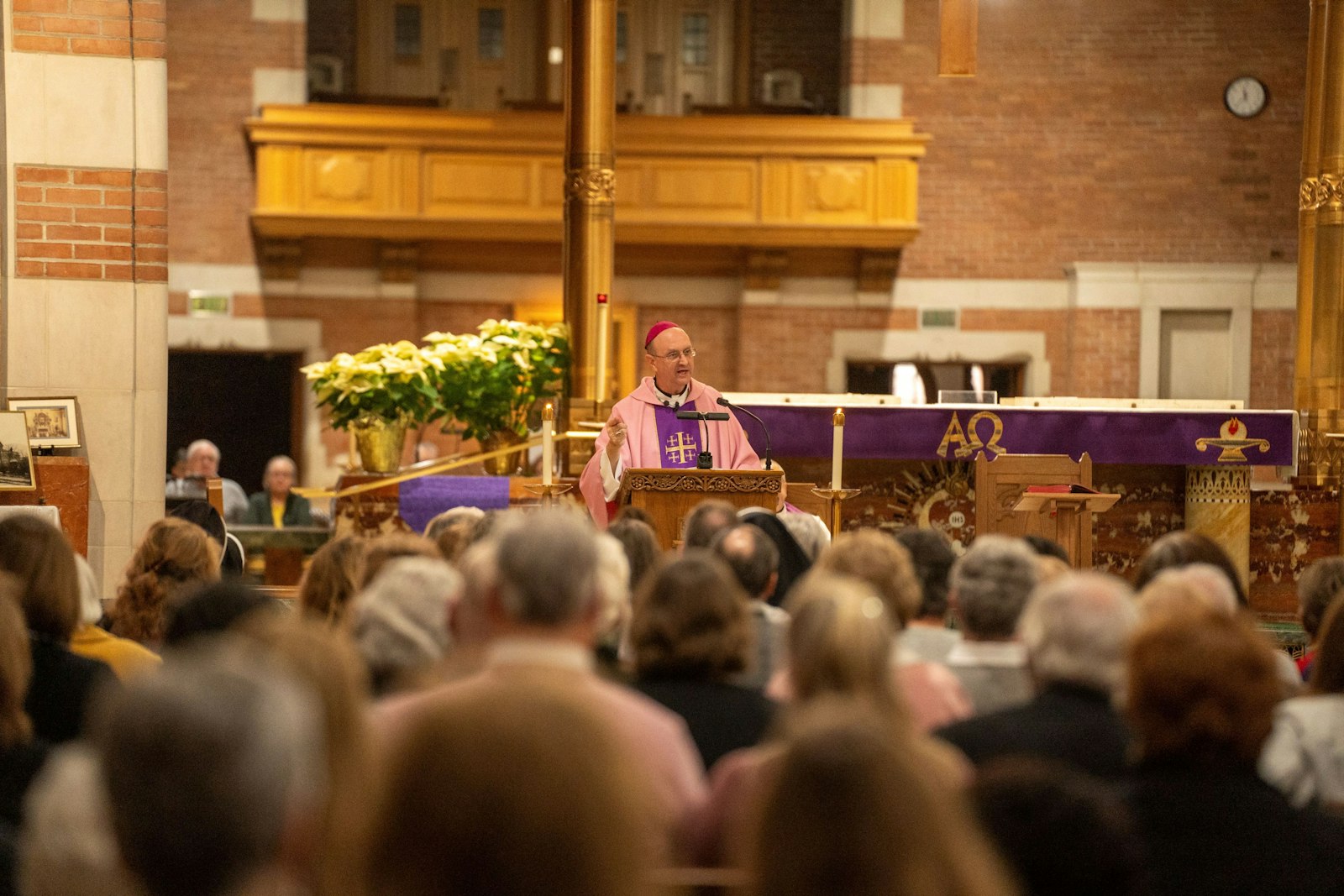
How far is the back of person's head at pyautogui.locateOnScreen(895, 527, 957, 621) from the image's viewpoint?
470cm

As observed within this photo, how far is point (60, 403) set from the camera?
24.8 feet

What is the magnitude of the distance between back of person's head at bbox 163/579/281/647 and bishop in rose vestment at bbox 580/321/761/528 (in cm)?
428

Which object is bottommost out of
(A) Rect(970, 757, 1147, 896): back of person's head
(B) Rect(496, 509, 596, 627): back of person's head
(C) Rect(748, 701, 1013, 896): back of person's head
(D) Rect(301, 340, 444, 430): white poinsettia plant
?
(A) Rect(970, 757, 1147, 896): back of person's head

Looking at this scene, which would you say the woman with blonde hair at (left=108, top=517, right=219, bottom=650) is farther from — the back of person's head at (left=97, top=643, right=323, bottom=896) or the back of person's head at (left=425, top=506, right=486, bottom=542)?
the back of person's head at (left=97, top=643, right=323, bottom=896)

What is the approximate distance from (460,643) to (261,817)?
1688 millimetres

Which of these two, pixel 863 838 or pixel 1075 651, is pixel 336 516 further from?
pixel 863 838

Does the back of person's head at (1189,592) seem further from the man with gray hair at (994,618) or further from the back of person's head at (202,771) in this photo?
the back of person's head at (202,771)

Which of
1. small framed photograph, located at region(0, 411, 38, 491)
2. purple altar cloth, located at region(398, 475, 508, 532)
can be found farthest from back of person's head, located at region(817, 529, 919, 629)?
purple altar cloth, located at region(398, 475, 508, 532)

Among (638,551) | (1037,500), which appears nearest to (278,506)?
(1037,500)

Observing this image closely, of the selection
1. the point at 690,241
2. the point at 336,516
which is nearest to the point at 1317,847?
the point at 336,516

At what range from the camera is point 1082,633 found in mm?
3295

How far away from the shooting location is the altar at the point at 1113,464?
956cm

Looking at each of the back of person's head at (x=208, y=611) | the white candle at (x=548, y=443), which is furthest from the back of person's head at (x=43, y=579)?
the white candle at (x=548, y=443)

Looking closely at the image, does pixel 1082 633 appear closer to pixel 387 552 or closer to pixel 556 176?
pixel 387 552
